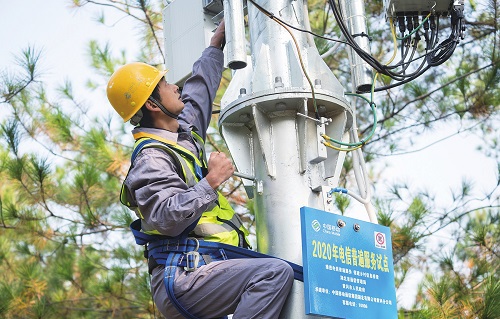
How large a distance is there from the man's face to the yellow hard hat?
5 centimetres

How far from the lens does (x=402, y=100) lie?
7492mm

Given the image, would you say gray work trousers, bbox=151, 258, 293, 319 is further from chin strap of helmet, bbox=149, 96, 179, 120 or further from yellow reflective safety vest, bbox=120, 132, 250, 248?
chin strap of helmet, bbox=149, 96, 179, 120

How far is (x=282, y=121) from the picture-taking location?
370 cm

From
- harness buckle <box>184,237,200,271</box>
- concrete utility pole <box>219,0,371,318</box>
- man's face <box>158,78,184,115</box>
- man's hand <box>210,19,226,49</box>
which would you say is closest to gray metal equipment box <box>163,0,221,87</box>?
man's hand <box>210,19,226,49</box>

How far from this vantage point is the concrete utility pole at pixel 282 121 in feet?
11.7

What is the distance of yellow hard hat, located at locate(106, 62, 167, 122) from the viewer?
4109 millimetres

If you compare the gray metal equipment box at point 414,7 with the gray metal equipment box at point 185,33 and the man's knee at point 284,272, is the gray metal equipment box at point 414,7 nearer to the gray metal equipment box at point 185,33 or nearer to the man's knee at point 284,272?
the gray metal equipment box at point 185,33

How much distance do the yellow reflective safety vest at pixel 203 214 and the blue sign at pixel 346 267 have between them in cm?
55

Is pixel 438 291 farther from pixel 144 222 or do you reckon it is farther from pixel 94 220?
pixel 94 220

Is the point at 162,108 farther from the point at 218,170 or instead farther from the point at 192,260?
the point at 192,260

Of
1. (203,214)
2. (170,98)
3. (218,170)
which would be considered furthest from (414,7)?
(203,214)

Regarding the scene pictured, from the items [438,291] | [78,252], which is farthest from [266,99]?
[78,252]

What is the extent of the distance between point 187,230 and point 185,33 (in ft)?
5.26

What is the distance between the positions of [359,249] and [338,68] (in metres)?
4.59
